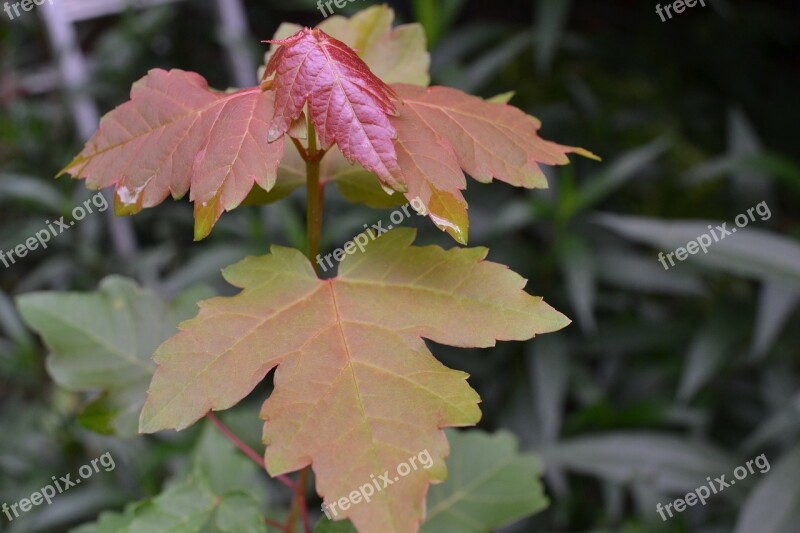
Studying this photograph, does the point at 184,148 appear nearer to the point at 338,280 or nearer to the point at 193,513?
the point at 338,280

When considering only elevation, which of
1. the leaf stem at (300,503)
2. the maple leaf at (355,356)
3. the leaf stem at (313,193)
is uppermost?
the leaf stem at (313,193)

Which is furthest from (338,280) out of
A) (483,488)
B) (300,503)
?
(483,488)

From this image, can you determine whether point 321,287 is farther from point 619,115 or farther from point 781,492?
→ point 619,115

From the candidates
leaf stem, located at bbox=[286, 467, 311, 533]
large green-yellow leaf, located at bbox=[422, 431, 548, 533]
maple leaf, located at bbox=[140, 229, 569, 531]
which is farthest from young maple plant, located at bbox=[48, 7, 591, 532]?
large green-yellow leaf, located at bbox=[422, 431, 548, 533]

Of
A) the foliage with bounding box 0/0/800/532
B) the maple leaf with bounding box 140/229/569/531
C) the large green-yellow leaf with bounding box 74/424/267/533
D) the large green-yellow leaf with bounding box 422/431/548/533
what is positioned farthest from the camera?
the foliage with bounding box 0/0/800/532

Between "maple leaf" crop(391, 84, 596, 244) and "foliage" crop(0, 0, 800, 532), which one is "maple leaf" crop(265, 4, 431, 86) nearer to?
"maple leaf" crop(391, 84, 596, 244)

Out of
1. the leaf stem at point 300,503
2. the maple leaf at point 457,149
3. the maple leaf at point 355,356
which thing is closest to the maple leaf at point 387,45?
the maple leaf at point 457,149

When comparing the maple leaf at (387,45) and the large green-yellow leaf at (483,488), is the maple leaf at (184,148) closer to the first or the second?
the maple leaf at (387,45)
